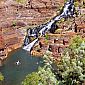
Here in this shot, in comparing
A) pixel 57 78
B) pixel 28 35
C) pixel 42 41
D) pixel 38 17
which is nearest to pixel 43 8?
pixel 38 17

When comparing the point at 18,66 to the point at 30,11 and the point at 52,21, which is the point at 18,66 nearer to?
the point at 52,21

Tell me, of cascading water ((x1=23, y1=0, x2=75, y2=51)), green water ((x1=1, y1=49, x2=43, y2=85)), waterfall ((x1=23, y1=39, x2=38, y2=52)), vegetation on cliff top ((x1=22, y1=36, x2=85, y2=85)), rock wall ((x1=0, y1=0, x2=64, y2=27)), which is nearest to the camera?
vegetation on cliff top ((x1=22, y1=36, x2=85, y2=85))

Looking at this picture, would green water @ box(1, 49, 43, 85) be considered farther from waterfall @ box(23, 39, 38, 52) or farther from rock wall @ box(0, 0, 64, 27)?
rock wall @ box(0, 0, 64, 27)

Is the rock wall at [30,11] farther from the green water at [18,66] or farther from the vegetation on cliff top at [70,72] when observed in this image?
the vegetation on cliff top at [70,72]

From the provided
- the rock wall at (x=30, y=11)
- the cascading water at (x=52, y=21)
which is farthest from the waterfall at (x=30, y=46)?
the rock wall at (x=30, y=11)

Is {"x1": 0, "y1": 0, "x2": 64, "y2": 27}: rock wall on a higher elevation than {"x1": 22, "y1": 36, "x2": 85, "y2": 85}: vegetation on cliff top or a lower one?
lower

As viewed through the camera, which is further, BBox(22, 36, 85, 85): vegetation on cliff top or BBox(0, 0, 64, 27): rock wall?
BBox(0, 0, 64, 27): rock wall

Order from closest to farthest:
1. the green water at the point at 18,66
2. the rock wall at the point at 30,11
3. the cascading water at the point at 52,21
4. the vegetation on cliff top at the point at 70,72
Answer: the vegetation on cliff top at the point at 70,72 → the green water at the point at 18,66 → the cascading water at the point at 52,21 → the rock wall at the point at 30,11

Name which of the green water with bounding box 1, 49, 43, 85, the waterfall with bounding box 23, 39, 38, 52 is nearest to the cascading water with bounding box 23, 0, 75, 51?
the waterfall with bounding box 23, 39, 38, 52

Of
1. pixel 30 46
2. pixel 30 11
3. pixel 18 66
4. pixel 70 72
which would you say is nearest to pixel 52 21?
pixel 30 11

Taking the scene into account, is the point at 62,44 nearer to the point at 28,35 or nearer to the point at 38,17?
the point at 28,35
